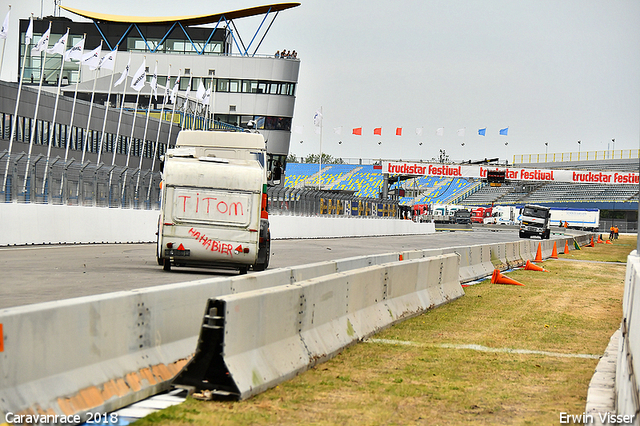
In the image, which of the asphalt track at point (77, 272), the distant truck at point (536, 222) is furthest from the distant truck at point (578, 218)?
the asphalt track at point (77, 272)

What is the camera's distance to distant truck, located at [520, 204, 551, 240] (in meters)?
68.8

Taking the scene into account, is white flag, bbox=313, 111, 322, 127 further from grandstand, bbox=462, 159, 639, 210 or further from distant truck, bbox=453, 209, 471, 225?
grandstand, bbox=462, 159, 639, 210

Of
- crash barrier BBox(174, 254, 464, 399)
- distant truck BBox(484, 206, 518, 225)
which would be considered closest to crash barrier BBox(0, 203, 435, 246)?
crash barrier BBox(174, 254, 464, 399)

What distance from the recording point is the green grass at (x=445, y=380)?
664cm

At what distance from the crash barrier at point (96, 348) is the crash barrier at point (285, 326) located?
0.44m

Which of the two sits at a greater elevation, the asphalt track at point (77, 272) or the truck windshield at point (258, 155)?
the truck windshield at point (258, 155)

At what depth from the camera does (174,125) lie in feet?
252

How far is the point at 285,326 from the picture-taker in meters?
8.32

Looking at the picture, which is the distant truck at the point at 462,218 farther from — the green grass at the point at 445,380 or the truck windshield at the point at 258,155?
the green grass at the point at 445,380

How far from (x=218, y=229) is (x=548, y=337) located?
823cm

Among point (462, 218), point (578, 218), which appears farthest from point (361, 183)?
point (578, 218)

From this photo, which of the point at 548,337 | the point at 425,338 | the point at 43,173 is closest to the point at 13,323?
the point at 425,338

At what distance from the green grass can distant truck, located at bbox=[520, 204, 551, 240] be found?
55511mm

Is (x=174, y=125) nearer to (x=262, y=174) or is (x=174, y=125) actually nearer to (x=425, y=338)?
(x=262, y=174)
